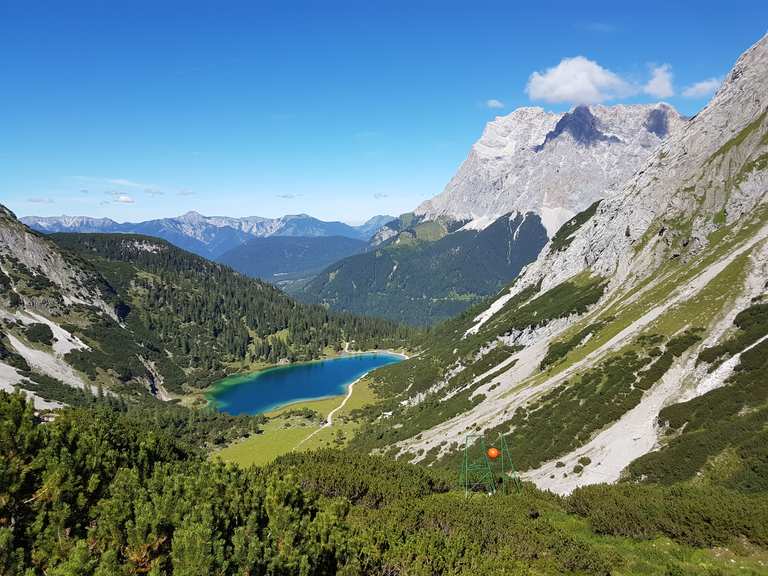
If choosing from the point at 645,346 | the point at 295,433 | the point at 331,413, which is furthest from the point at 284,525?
the point at 331,413

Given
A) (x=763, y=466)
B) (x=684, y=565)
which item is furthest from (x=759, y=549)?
(x=763, y=466)

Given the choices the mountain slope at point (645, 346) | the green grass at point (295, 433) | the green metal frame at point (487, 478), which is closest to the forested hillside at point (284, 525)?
the green metal frame at point (487, 478)

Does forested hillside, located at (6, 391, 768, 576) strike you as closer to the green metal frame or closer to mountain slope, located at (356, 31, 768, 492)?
the green metal frame

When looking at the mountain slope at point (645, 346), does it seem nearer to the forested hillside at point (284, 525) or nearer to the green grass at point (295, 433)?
the green grass at point (295, 433)

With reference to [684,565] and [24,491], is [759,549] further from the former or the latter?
[24,491]

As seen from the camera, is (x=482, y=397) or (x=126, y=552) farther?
(x=482, y=397)

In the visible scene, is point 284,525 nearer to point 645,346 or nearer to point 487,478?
point 487,478
